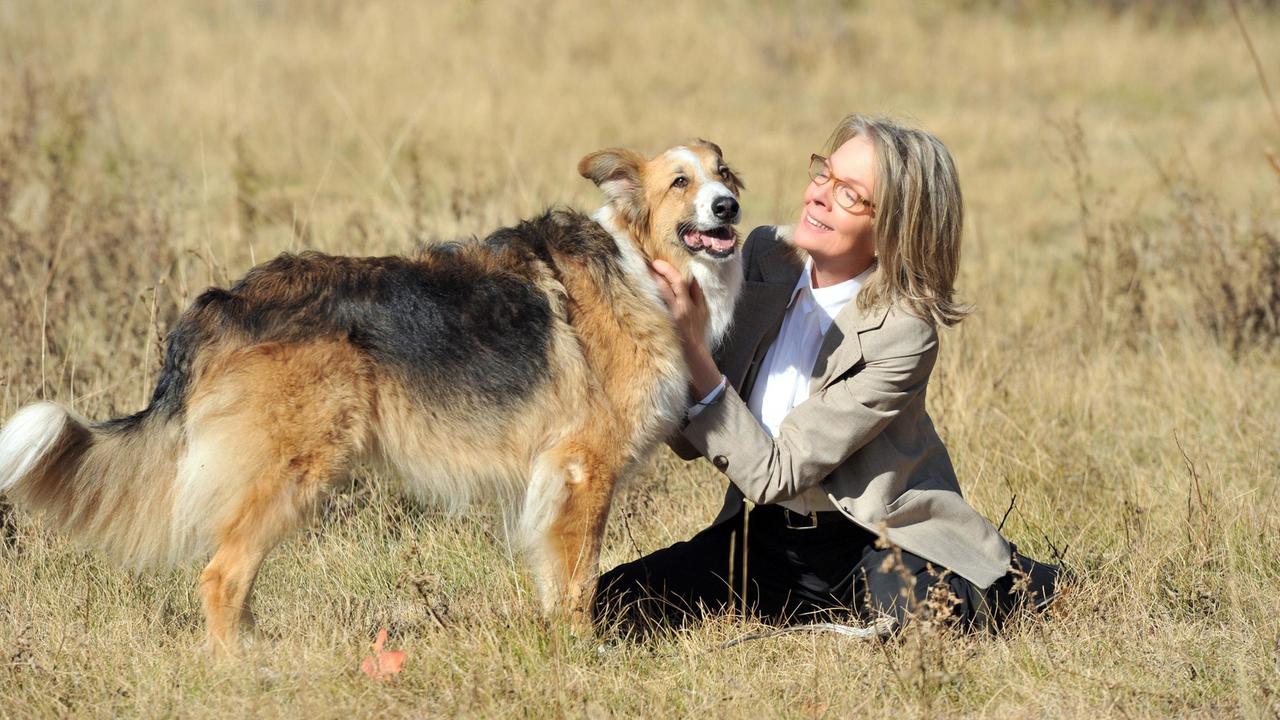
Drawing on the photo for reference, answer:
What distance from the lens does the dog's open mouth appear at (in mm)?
3525

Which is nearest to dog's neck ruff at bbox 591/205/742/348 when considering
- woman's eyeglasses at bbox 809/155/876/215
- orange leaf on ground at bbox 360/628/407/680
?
woman's eyeglasses at bbox 809/155/876/215

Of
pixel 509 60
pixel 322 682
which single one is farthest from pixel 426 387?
pixel 509 60

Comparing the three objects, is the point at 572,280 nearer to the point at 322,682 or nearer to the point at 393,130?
the point at 322,682

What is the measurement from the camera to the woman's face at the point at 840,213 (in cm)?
348

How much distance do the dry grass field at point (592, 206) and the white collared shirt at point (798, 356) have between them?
57cm

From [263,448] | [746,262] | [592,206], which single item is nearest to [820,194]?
[746,262]

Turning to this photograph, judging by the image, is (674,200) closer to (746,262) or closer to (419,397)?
(746,262)

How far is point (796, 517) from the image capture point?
3779mm

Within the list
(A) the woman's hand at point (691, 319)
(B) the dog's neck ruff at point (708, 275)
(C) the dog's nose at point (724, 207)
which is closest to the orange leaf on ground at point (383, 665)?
(A) the woman's hand at point (691, 319)

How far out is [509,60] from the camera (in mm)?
Result: 12328

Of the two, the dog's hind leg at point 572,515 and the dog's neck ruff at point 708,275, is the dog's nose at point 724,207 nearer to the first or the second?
the dog's neck ruff at point 708,275

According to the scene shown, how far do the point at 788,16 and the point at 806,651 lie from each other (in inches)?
491

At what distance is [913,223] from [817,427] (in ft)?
2.21

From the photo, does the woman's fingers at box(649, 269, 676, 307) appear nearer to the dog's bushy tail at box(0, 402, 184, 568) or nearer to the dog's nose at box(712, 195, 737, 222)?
the dog's nose at box(712, 195, 737, 222)
